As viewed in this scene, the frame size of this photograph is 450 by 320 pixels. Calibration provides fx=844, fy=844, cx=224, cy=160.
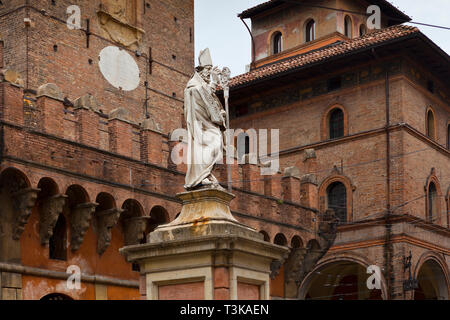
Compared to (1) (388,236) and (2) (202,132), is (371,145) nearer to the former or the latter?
(1) (388,236)

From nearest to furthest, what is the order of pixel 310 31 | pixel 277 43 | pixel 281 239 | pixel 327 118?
pixel 281 239 → pixel 327 118 → pixel 310 31 → pixel 277 43

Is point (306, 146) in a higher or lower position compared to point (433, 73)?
lower

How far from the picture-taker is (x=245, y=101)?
33.2 m

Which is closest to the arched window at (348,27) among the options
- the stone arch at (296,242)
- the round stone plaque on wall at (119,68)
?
the round stone plaque on wall at (119,68)

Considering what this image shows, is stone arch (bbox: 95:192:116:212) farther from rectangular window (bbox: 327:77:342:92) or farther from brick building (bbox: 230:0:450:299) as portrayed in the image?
rectangular window (bbox: 327:77:342:92)

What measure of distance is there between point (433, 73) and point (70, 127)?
1689 centimetres

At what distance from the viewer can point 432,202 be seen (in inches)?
1184

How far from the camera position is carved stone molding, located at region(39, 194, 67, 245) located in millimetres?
17250

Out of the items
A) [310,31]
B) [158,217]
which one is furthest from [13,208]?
[310,31]

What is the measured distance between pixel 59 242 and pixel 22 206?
5.51 ft

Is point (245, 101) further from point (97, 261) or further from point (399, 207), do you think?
point (97, 261)

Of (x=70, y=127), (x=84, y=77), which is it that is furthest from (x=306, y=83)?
(x=70, y=127)

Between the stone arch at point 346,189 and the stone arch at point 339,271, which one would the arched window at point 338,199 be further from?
the stone arch at point 339,271
